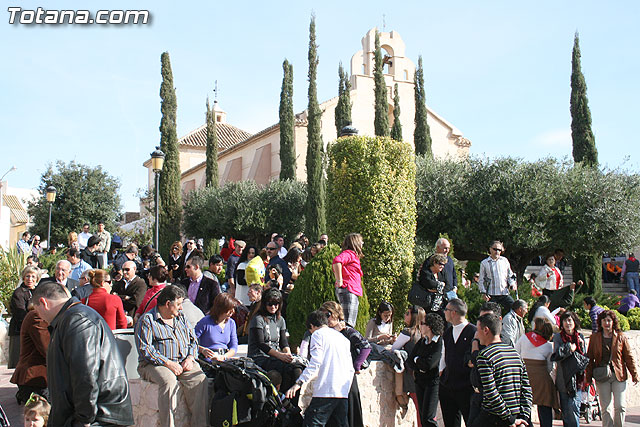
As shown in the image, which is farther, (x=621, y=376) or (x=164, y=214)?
(x=164, y=214)

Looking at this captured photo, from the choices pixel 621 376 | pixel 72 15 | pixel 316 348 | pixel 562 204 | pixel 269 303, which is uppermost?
pixel 72 15

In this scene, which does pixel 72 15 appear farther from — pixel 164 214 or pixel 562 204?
pixel 164 214

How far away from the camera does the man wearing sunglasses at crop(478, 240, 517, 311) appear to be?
9.88m

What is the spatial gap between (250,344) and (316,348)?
3.61ft

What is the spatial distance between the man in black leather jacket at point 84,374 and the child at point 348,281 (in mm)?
4654

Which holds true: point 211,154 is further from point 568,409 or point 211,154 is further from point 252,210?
point 568,409

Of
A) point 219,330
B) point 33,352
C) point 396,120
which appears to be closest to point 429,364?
point 219,330

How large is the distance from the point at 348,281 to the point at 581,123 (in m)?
22.4

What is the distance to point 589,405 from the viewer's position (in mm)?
10484

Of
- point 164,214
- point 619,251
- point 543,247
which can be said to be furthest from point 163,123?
point 619,251

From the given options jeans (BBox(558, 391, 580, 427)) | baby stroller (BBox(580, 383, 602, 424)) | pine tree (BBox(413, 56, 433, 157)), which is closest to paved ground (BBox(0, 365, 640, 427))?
baby stroller (BBox(580, 383, 602, 424))

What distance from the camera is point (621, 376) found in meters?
8.74

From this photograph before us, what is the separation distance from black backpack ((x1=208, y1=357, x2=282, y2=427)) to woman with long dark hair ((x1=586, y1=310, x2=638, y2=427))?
5286mm

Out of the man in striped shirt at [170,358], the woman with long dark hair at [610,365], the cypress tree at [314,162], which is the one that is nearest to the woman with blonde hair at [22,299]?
the man in striped shirt at [170,358]
